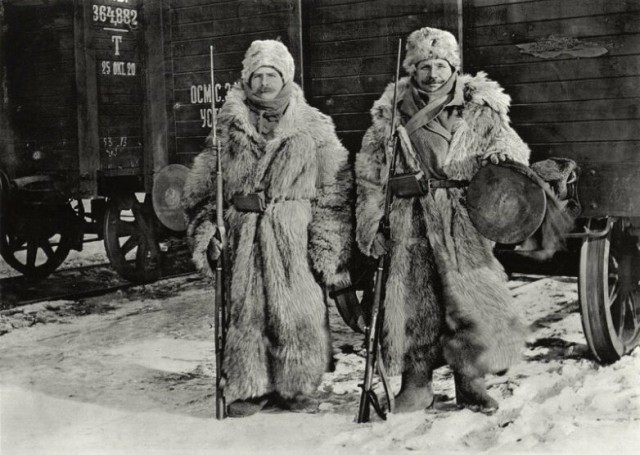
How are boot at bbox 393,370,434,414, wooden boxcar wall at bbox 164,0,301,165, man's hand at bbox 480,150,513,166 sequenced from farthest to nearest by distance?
wooden boxcar wall at bbox 164,0,301,165, boot at bbox 393,370,434,414, man's hand at bbox 480,150,513,166

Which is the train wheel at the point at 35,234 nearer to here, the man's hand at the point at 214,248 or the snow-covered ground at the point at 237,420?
the snow-covered ground at the point at 237,420

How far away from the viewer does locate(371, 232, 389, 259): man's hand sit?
386 cm

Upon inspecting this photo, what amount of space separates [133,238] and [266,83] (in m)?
4.14

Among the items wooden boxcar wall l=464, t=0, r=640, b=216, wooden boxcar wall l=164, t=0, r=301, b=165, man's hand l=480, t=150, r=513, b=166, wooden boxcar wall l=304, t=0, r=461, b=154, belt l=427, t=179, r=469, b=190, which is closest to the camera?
man's hand l=480, t=150, r=513, b=166

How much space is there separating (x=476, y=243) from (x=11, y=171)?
17.4 ft

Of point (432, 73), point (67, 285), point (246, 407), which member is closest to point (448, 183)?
point (432, 73)

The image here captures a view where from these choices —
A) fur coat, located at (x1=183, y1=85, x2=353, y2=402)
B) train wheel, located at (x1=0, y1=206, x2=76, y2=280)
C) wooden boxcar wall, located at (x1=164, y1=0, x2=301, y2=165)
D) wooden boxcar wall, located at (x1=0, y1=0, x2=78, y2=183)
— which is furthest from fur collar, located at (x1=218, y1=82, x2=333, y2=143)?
train wheel, located at (x1=0, y1=206, x2=76, y2=280)

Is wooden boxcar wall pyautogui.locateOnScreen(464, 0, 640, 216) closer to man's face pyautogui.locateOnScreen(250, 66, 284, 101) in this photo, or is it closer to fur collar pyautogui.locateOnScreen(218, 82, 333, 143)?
fur collar pyautogui.locateOnScreen(218, 82, 333, 143)

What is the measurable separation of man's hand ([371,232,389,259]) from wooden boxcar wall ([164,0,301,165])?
2.75m

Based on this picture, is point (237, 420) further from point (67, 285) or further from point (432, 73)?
point (67, 285)

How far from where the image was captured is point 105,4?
738cm

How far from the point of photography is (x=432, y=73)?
3.89 meters

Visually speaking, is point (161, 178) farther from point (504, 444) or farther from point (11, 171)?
point (504, 444)

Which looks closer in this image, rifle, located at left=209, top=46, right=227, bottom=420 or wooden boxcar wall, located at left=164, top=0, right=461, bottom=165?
rifle, located at left=209, top=46, right=227, bottom=420
